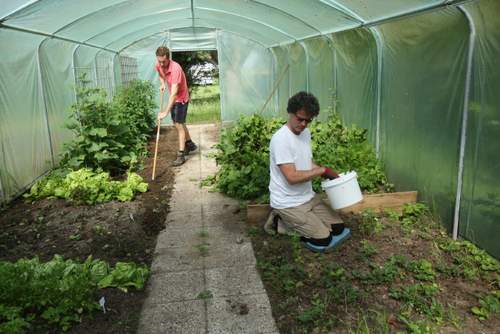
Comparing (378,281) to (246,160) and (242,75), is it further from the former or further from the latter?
(242,75)

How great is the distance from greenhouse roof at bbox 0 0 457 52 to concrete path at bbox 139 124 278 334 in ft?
10.0

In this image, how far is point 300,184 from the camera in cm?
457

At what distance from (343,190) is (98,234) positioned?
2758 millimetres

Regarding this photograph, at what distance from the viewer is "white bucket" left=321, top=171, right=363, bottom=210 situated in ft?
14.3

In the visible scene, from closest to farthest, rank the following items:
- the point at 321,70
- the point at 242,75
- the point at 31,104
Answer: the point at 31,104
the point at 321,70
the point at 242,75

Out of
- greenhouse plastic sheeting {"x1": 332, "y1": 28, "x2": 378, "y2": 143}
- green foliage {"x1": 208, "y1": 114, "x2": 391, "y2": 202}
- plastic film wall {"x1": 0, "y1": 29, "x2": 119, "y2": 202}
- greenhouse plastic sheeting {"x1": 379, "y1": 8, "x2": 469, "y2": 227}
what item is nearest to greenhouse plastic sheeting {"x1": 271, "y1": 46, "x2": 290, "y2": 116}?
greenhouse plastic sheeting {"x1": 332, "y1": 28, "x2": 378, "y2": 143}

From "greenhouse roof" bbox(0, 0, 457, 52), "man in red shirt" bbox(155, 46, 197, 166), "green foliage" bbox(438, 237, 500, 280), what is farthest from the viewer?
"man in red shirt" bbox(155, 46, 197, 166)

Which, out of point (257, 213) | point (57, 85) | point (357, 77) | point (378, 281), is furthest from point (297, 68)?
point (378, 281)

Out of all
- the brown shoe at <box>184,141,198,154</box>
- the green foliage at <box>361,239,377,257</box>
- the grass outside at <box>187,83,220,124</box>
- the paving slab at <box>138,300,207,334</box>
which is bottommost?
the paving slab at <box>138,300,207,334</box>

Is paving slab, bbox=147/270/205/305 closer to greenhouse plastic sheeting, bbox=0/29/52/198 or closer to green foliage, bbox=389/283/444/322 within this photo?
green foliage, bbox=389/283/444/322

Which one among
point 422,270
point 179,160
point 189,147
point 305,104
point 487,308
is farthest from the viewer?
point 189,147

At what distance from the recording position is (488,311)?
3.38 metres

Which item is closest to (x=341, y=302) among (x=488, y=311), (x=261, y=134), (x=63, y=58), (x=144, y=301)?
(x=488, y=311)

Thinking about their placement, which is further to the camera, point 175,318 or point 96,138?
point 96,138
